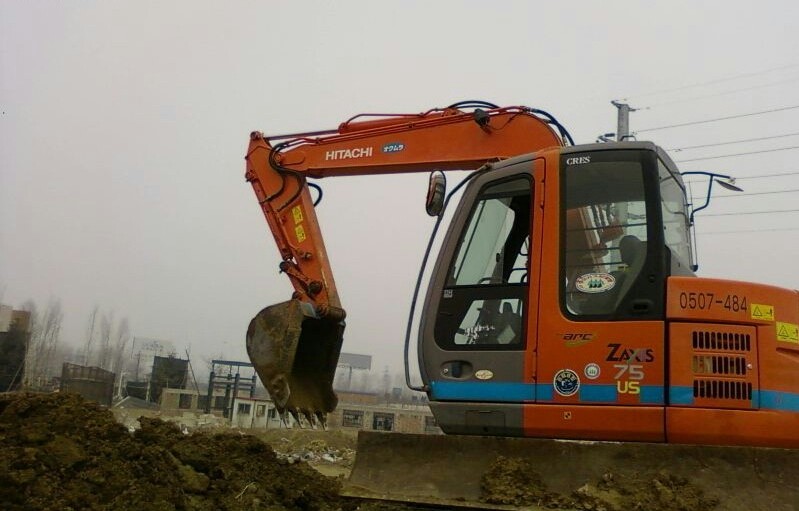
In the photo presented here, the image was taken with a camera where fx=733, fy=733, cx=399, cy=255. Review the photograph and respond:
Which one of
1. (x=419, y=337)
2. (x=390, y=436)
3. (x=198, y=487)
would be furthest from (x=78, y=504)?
(x=419, y=337)

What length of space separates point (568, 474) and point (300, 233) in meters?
4.07

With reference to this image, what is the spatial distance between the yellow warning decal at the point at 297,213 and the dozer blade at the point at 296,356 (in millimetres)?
1239

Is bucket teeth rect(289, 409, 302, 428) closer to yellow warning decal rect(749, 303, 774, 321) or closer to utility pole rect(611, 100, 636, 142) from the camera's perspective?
yellow warning decal rect(749, 303, 774, 321)

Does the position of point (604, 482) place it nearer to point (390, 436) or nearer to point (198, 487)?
point (390, 436)

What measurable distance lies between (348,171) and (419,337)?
9.18ft

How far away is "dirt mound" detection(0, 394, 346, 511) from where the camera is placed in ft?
16.0

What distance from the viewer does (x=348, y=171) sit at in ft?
25.9

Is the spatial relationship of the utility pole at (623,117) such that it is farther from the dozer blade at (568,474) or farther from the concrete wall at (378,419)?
the concrete wall at (378,419)

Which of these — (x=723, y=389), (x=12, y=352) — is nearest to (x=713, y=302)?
(x=723, y=389)

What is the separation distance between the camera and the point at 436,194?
228 inches

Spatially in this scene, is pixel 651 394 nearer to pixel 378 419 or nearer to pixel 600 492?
pixel 600 492

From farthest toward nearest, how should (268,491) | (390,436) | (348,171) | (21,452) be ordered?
(348,171), (268,491), (390,436), (21,452)

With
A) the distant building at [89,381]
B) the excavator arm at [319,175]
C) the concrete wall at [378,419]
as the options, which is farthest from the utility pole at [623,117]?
the concrete wall at [378,419]

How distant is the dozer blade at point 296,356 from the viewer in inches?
265
